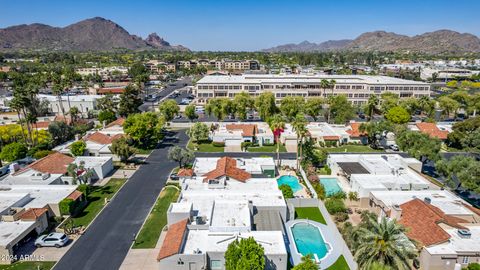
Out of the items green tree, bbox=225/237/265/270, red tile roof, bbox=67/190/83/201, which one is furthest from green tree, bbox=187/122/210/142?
green tree, bbox=225/237/265/270

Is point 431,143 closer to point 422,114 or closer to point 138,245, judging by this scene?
point 138,245

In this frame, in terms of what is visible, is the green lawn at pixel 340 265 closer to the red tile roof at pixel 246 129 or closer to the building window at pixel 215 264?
the building window at pixel 215 264

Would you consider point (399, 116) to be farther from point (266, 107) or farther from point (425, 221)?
point (425, 221)

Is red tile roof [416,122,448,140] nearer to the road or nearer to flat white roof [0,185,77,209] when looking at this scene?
the road

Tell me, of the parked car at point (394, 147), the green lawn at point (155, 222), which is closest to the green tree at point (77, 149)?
the green lawn at point (155, 222)

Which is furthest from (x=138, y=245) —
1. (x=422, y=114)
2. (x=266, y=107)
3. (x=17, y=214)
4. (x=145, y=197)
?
(x=422, y=114)
